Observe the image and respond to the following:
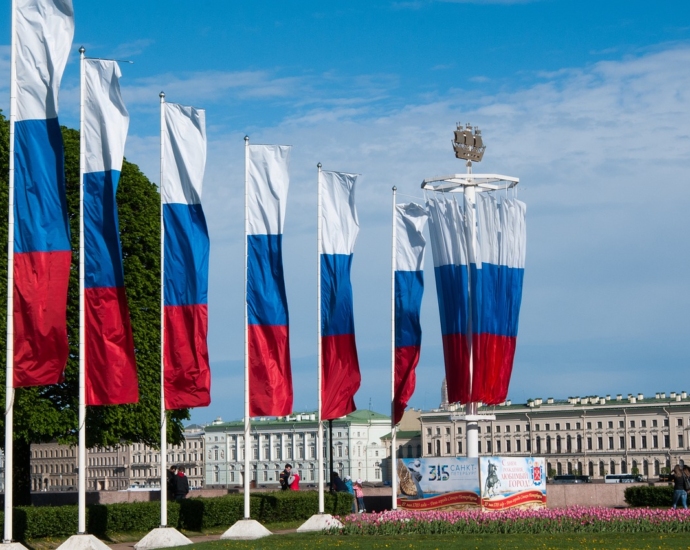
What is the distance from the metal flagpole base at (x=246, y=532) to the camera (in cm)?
3134

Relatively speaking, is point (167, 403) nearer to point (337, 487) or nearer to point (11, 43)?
point (11, 43)

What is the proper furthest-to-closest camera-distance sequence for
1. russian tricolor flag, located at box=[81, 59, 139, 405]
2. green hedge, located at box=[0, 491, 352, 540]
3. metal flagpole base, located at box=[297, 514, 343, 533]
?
metal flagpole base, located at box=[297, 514, 343, 533], green hedge, located at box=[0, 491, 352, 540], russian tricolor flag, located at box=[81, 59, 139, 405]

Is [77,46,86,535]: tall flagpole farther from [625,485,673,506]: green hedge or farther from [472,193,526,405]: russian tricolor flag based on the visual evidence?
[625,485,673,506]: green hedge

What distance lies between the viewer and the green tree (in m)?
38.3

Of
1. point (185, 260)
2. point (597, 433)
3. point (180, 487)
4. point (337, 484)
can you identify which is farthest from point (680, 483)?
point (597, 433)

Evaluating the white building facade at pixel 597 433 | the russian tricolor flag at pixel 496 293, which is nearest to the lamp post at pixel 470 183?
the russian tricolor flag at pixel 496 293

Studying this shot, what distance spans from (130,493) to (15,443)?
27.5 ft

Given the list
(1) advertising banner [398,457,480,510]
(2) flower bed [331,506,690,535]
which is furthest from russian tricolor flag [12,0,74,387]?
(1) advertising banner [398,457,480,510]

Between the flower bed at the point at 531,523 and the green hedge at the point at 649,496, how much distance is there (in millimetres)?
13578

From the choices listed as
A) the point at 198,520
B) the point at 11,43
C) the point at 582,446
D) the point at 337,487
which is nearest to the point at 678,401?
the point at 582,446

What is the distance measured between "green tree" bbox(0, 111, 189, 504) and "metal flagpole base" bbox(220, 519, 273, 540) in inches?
351

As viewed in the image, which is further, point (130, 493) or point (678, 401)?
point (678, 401)

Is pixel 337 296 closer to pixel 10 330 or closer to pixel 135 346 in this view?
pixel 135 346

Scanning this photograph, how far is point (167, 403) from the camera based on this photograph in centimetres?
Answer: 2989
